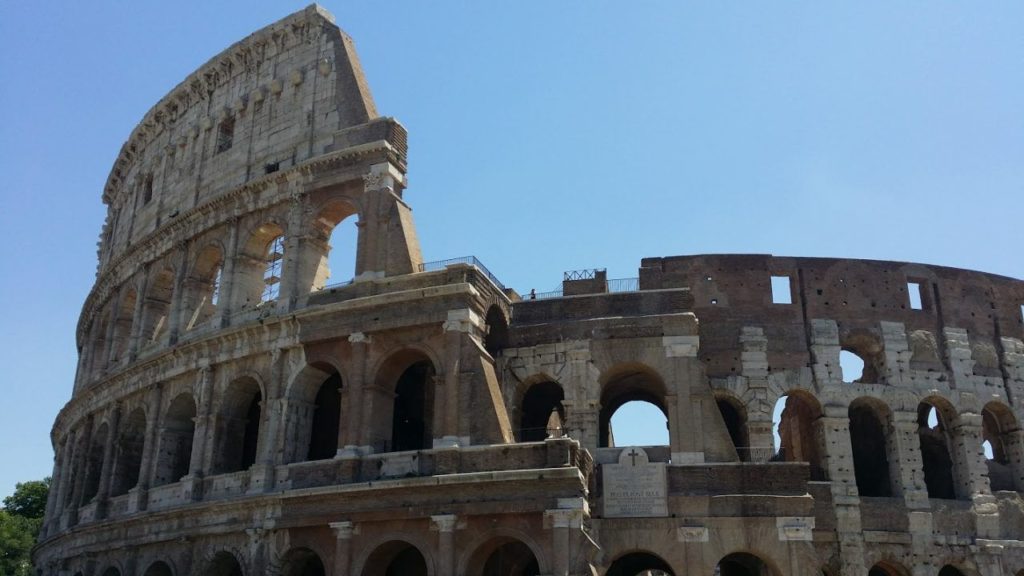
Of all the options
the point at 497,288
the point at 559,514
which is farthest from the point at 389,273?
the point at 559,514

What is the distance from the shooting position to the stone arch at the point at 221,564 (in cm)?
1986

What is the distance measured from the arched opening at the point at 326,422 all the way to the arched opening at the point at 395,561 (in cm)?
322

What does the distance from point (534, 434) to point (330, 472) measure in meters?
5.62

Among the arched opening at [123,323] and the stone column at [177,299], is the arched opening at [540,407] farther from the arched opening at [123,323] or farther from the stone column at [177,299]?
the arched opening at [123,323]

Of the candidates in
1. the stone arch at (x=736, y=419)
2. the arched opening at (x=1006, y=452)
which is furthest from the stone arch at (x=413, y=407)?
the arched opening at (x=1006, y=452)

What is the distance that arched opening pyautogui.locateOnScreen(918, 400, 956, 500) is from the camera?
80.1 feet

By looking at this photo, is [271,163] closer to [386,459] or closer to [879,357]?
[386,459]

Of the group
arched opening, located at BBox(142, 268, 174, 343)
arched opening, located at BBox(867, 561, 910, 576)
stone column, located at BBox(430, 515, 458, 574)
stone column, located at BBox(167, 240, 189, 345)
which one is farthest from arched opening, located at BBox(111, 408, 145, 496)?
arched opening, located at BBox(867, 561, 910, 576)

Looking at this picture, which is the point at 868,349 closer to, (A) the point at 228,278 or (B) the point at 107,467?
(A) the point at 228,278

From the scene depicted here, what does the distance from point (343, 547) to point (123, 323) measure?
13.1 metres

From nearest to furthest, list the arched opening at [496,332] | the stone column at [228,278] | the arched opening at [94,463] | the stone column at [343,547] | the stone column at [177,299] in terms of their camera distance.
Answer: the stone column at [343,547], the arched opening at [496,332], the stone column at [228,278], the stone column at [177,299], the arched opening at [94,463]

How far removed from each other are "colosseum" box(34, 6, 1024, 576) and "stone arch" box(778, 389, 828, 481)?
122 millimetres

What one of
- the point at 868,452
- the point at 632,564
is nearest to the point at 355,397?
the point at 632,564

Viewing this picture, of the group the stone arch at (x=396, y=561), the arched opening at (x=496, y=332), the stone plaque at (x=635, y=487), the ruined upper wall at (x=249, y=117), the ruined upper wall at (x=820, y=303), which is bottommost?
the stone arch at (x=396, y=561)
